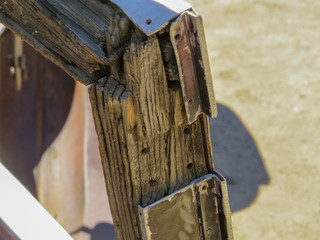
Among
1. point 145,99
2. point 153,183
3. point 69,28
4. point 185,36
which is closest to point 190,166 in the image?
point 153,183

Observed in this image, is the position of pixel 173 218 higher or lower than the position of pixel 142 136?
lower

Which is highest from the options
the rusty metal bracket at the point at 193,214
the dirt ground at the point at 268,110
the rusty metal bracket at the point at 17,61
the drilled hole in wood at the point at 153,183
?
the drilled hole in wood at the point at 153,183

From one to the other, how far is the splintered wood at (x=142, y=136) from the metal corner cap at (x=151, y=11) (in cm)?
5

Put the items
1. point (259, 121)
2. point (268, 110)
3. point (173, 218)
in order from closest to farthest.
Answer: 1. point (173, 218)
2. point (259, 121)
3. point (268, 110)

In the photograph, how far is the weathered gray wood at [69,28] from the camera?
1579 mm

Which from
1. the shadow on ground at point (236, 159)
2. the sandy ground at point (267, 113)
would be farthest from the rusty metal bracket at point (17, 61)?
the shadow on ground at point (236, 159)

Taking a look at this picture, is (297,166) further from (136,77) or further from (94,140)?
(136,77)

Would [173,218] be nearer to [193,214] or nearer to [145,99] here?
[193,214]

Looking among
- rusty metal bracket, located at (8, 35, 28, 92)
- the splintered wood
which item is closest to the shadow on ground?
rusty metal bracket, located at (8, 35, 28, 92)

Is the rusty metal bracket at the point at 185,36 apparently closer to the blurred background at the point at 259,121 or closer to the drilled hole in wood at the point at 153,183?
the drilled hole in wood at the point at 153,183

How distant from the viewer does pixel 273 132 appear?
5141mm

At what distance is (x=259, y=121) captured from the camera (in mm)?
5273

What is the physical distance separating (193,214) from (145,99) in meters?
0.45

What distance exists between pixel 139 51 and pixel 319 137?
154 inches
